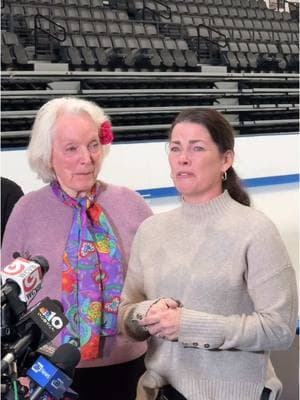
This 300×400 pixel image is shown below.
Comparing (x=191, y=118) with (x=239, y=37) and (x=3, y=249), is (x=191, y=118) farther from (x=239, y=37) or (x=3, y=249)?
(x=239, y=37)

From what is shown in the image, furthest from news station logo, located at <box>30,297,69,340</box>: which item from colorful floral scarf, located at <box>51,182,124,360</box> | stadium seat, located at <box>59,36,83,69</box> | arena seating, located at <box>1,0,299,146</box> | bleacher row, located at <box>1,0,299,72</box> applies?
stadium seat, located at <box>59,36,83,69</box>

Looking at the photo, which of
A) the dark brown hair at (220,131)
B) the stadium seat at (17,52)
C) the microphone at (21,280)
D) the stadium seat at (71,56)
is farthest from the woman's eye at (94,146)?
the stadium seat at (71,56)

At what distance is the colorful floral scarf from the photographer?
5.18ft

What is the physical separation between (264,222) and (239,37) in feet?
32.8

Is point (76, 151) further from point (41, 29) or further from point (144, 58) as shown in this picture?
point (144, 58)

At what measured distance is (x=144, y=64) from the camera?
8.66 meters

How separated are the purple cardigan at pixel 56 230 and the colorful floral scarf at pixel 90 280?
24 millimetres

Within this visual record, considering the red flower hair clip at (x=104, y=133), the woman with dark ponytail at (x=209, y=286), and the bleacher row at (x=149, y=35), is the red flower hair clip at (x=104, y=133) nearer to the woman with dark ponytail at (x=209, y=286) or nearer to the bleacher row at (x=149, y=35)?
the woman with dark ponytail at (x=209, y=286)

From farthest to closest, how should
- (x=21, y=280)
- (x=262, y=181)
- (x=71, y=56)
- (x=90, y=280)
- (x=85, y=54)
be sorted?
(x=85, y=54) → (x=71, y=56) → (x=262, y=181) → (x=90, y=280) → (x=21, y=280)

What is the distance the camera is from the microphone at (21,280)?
0.91 meters

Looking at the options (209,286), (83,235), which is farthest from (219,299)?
(83,235)

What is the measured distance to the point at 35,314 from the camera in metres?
0.93

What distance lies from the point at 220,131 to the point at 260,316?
0.36 meters

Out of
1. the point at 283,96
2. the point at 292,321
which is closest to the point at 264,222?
the point at 292,321
